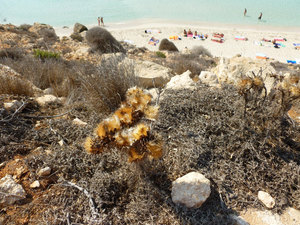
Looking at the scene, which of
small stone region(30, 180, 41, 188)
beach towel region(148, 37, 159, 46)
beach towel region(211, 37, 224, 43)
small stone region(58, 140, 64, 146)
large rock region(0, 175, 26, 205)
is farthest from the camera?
beach towel region(211, 37, 224, 43)

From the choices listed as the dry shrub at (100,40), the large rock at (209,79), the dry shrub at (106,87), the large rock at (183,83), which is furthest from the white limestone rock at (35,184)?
the dry shrub at (100,40)

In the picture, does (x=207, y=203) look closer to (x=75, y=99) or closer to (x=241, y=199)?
(x=241, y=199)

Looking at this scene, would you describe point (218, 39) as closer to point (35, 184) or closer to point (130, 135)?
point (130, 135)

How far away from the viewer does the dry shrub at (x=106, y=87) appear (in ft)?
9.90

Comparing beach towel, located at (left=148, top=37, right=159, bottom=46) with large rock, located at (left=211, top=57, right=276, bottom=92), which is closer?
large rock, located at (left=211, top=57, right=276, bottom=92)

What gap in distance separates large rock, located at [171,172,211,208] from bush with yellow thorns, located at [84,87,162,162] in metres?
0.54

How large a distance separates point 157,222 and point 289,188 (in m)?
1.39

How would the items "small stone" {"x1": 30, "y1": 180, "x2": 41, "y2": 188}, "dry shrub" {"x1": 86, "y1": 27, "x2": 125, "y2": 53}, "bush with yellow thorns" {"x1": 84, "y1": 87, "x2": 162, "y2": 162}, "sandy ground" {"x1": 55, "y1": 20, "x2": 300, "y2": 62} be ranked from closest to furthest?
"bush with yellow thorns" {"x1": 84, "y1": 87, "x2": 162, "y2": 162}, "small stone" {"x1": 30, "y1": 180, "x2": 41, "y2": 188}, "dry shrub" {"x1": 86, "y1": 27, "x2": 125, "y2": 53}, "sandy ground" {"x1": 55, "y1": 20, "x2": 300, "y2": 62}

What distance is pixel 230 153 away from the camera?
2188mm

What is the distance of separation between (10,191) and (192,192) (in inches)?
62.1

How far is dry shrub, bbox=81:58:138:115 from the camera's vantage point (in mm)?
3018

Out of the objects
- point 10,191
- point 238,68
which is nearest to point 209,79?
point 238,68

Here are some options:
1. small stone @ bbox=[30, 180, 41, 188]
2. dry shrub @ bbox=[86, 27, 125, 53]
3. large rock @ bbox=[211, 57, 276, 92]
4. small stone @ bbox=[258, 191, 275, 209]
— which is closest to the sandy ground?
dry shrub @ bbox=[86, 27, 125, 53]

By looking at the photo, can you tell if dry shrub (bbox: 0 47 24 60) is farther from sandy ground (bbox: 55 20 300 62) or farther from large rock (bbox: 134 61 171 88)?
sandy ground (bbox: 55 20 300 62)
